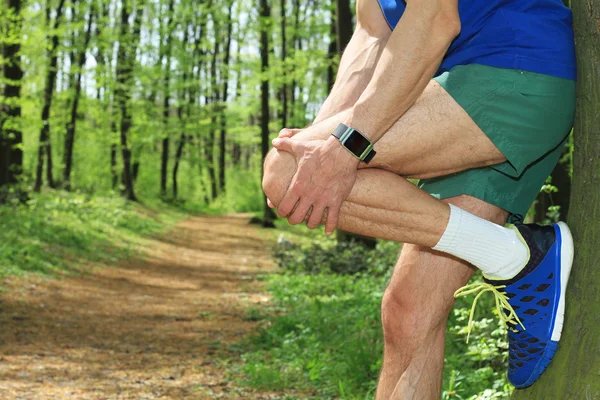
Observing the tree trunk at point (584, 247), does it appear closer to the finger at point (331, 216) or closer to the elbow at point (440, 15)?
the elbow at point (440, 15)

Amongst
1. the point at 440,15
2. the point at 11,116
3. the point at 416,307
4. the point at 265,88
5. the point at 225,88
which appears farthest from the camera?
the point at 225,88

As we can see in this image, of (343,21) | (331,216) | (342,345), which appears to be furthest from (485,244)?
(343,21)

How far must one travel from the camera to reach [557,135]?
2211 mm

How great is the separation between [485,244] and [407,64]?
24.5 inches

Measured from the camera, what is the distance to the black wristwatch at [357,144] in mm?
2090

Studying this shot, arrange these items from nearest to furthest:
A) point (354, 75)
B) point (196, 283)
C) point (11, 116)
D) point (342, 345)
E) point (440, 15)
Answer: point (440, 15) < point (354, 75) < point (342, 345) < point (196, 283) < point (11, 116)

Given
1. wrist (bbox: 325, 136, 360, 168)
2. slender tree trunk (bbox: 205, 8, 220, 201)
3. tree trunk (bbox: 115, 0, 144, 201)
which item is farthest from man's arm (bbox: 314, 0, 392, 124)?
slender tree trunk (bbox: 205, 8, 220, 201)

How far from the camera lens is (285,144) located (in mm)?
2199

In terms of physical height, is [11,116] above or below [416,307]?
above

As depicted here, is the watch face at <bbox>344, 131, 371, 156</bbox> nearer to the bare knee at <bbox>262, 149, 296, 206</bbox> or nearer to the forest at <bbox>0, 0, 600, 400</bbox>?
the bare knee at <bbox>262, 149, 296, 206</bbox>

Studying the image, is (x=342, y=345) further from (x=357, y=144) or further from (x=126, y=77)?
(x=126, y=77)

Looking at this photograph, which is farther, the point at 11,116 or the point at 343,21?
the point at 11,116

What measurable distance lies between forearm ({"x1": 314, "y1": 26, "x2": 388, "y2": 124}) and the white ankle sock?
63 cm

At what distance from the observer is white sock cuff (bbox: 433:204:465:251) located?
2.11 meters
